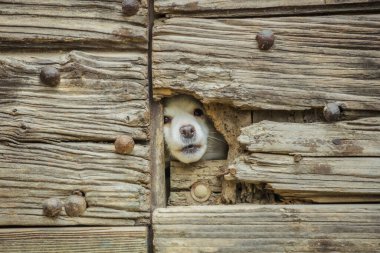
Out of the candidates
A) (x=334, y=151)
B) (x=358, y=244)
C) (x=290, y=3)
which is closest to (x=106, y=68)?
(x=290, y=3)

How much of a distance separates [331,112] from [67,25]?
1086 millimetres

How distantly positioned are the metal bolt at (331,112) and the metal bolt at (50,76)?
104cm

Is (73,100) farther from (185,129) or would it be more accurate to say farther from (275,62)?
(275,62)

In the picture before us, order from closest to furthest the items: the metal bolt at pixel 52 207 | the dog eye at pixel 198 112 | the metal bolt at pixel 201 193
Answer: the metal bolt at pixel 52 207 < the metal bolt at pixel 201 193 < the dog eye at pixel 198 112

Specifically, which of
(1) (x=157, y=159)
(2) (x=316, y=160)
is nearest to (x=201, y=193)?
(1) (x=157, y=159)

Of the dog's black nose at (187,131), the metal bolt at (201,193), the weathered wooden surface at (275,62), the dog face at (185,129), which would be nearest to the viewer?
the weathered wooden surface at (275,62)

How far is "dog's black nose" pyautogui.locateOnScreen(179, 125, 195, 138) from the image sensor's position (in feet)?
8.82

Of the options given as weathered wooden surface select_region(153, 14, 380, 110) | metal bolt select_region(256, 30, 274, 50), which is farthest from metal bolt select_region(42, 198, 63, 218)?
metal bolt select_region(256, 30, 274, 50)

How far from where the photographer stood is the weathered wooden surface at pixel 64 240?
2211 mm

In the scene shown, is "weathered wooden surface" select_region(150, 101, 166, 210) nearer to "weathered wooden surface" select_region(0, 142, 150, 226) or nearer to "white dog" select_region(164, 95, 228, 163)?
"weathered wooden surface" select_region(0, 142, 150, 226)

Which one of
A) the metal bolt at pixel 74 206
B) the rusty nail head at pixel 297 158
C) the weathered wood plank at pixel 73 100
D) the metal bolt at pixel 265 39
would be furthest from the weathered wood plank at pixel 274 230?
the metal bolt at pixel 265 39

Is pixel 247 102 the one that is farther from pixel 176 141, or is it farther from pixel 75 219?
pixel 75 219

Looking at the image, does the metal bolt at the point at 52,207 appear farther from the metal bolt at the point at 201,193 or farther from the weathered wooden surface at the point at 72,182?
the metal bolt at the point at 201,193

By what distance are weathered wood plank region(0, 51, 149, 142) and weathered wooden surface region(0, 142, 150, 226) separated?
0.06 m
